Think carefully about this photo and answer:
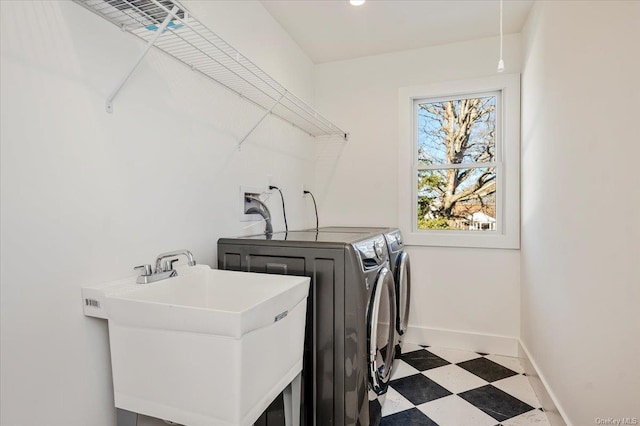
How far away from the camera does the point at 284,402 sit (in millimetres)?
1308

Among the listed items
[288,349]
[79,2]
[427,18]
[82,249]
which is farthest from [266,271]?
[427,18]

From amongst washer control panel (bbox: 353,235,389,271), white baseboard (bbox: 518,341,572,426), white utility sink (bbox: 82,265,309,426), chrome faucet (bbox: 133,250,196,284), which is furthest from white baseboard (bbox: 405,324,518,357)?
chrome faucet (bbox: 133,250,196,284)

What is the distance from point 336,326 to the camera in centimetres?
136

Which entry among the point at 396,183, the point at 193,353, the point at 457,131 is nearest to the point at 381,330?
the point at 193,353

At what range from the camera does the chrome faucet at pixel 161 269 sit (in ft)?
3.88

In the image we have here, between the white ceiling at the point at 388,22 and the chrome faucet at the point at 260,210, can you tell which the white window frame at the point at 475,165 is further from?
the chrome faucet at the point at 260,210

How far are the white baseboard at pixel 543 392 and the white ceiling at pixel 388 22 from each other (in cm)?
224

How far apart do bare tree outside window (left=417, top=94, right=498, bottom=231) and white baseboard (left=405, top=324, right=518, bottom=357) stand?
82 cm

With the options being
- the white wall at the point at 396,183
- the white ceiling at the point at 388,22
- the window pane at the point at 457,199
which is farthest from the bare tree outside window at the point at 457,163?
the white ceiling at the point at 388,22

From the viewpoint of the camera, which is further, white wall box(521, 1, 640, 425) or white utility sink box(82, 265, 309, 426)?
white wall box(521, 1, 640, 425)

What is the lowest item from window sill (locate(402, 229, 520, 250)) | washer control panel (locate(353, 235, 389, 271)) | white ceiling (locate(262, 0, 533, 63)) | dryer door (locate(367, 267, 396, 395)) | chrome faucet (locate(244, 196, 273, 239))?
dryer door (locate(367, 267, 396, 395))

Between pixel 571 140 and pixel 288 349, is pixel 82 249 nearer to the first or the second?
pixel 288 349

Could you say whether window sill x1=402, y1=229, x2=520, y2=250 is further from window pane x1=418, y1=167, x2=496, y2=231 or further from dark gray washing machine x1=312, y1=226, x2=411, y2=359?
dark gray washing machine x1=312, y1=226, x2=411, y2=359

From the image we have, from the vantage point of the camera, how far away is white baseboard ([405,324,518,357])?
249 cm
